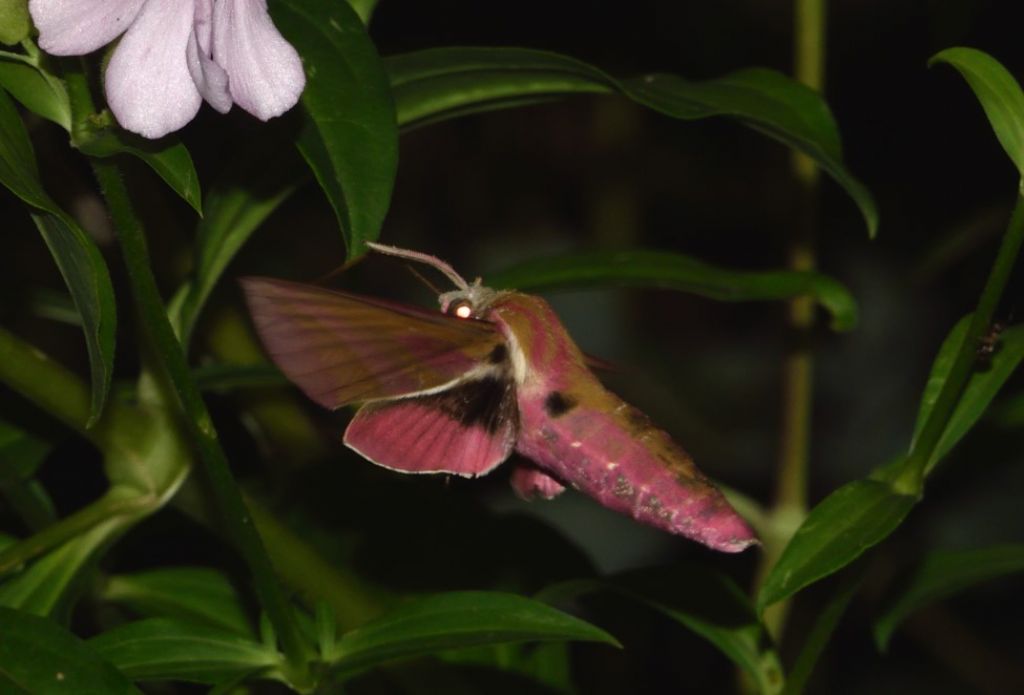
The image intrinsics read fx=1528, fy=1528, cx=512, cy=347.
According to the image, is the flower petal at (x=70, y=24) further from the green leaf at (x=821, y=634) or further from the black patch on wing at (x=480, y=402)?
the green leaf at (x=821, y=634)

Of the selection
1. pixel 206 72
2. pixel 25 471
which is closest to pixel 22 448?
pixel 25 471

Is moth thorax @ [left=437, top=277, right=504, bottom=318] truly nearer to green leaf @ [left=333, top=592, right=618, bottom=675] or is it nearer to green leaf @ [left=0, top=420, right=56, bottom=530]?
green leaf @ [left=333, top=592, right=618, bottom=675]

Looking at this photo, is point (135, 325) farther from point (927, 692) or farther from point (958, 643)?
point (927, 692)

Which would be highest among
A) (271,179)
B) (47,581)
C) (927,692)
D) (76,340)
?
(271,179)

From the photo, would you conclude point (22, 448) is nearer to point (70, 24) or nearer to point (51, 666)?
point (51, 666)

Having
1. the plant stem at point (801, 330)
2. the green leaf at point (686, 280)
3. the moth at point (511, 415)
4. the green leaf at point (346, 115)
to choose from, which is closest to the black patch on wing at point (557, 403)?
the moth at point (511, 415)

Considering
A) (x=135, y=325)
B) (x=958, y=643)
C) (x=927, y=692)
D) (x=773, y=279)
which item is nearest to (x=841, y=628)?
(x=927, y=692)

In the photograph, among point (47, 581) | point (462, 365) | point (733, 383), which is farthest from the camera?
point (733, 383)
